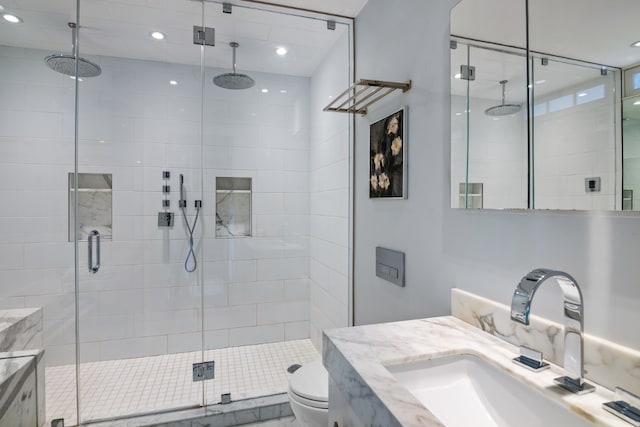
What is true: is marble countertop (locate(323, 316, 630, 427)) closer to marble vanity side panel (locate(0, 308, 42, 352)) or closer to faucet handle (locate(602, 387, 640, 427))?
faucet handle (locate(602, 387, 640, 427))

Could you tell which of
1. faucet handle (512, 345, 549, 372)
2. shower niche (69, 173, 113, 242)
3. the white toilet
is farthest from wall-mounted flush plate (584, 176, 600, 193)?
shower niche (69, 173, 113, 242)

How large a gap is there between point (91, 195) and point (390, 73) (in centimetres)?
208

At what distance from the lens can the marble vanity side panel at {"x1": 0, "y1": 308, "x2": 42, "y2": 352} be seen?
1965 millimetres

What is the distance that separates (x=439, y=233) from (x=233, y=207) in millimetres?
1721

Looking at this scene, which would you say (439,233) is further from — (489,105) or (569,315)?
(569,315)

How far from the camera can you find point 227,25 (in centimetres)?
227

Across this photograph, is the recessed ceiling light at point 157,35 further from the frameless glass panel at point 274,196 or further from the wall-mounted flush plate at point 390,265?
the wall-mounted flush plate at point 390,265

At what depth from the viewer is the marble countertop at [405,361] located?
69cm

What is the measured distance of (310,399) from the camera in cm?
156

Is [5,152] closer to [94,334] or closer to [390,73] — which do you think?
[94,334]

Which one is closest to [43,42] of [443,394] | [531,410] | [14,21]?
[14,21]

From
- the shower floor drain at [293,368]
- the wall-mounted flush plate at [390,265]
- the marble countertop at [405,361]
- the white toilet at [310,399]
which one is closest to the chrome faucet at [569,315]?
the marble countertop at [405,361]

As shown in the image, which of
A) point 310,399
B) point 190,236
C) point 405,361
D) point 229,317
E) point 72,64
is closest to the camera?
point 405,361

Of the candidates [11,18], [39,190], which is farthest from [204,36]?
[39,190]
